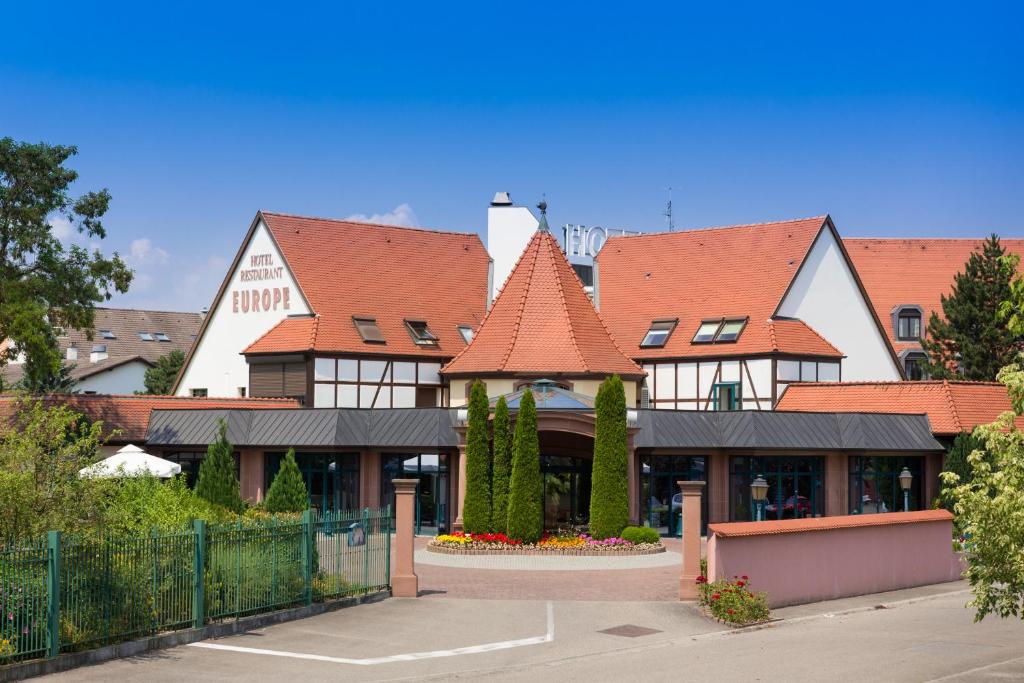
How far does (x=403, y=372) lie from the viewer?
2024 inches

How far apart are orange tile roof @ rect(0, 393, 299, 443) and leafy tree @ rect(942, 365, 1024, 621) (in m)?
28.5

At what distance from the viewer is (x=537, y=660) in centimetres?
1994

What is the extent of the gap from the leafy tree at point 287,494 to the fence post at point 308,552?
964cm

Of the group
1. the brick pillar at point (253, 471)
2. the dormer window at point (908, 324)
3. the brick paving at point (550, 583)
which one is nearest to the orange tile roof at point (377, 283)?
the brick pillar at point (253, 471)

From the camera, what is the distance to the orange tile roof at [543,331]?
44.8m

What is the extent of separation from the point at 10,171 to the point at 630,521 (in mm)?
22432

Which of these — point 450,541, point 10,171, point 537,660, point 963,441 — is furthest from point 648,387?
point 537,660

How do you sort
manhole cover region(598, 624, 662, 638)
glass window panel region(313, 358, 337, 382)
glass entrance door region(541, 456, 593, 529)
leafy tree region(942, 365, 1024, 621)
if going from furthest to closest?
1. glass window panel region(313, 358, 337, 382)
2. glass entrance door region(541, 456, 593, 529)
3. manhole cover region(598, 624, 662, 638)
4. leafy tree region(942, 365, 1024, 621)

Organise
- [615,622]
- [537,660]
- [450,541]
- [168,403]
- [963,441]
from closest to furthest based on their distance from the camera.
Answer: [537,660], [615,622], [450,541], [963,441], [168,403]

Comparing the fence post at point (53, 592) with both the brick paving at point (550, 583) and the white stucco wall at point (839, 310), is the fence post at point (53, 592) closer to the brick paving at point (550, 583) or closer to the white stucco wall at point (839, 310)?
the brick paving at point (550, 583)

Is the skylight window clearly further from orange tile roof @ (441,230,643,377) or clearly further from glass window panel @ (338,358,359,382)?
orange tile roof @ (441,230,643,377)

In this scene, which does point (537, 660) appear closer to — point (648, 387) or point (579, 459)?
point (579, 459)

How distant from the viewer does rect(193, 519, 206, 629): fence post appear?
67.9 feet

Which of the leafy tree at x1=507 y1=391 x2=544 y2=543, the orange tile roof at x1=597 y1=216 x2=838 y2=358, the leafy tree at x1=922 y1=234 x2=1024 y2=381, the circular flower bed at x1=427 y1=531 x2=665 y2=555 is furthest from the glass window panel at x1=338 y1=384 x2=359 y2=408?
the leafy tree at x1=922 y1=234 x2=1024 y2=381
